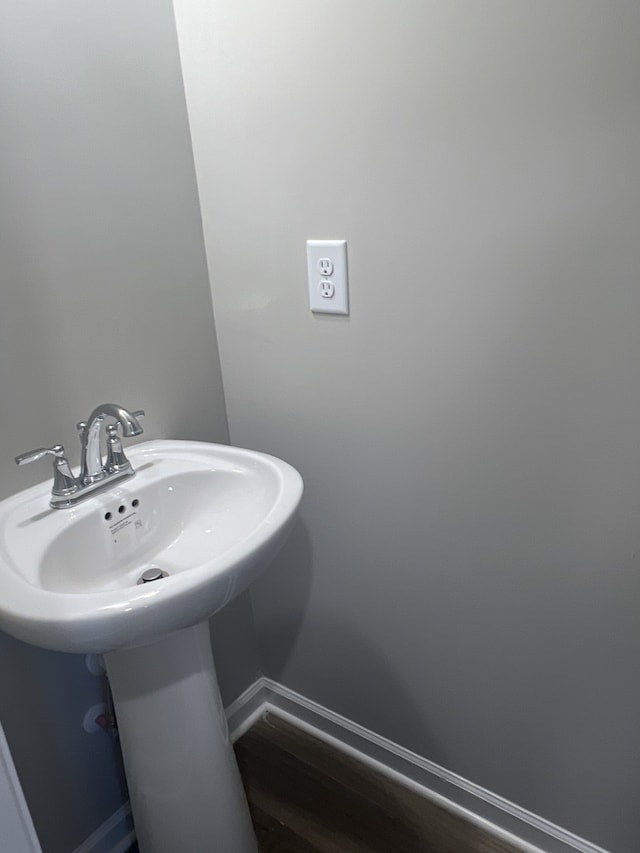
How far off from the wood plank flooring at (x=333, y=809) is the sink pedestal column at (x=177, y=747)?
0.21 meters

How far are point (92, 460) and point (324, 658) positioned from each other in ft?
2.38

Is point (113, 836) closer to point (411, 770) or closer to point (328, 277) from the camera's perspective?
point (411, 770)

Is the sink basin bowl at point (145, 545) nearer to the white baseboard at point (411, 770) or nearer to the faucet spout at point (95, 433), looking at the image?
the faucet spout at point (95, 433)

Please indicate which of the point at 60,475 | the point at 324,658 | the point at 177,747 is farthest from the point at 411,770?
the point at 60,475

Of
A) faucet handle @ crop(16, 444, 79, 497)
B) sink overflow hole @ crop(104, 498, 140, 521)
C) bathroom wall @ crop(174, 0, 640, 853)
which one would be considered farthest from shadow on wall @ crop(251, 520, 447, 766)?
faucet handle @ crop(16, 444, 79, 497)

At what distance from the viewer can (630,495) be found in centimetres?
86

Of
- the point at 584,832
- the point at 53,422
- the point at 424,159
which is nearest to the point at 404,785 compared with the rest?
the point at 584,832

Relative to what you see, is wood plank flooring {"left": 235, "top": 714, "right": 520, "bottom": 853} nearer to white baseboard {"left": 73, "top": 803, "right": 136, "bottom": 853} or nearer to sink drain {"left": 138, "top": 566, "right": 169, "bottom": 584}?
white baseboard {"left": 73, "top": 803, "right": 136, "bottom": 853}

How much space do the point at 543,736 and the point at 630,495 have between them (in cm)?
50

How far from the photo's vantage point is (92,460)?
0.96m

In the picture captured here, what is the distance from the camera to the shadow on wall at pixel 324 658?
4.16 ft

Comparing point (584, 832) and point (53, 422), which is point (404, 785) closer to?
point (584, 832)

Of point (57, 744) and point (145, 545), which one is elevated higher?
point (145, 545)

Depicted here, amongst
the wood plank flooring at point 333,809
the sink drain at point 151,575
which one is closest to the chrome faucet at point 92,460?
the sink drain at point 151,575
